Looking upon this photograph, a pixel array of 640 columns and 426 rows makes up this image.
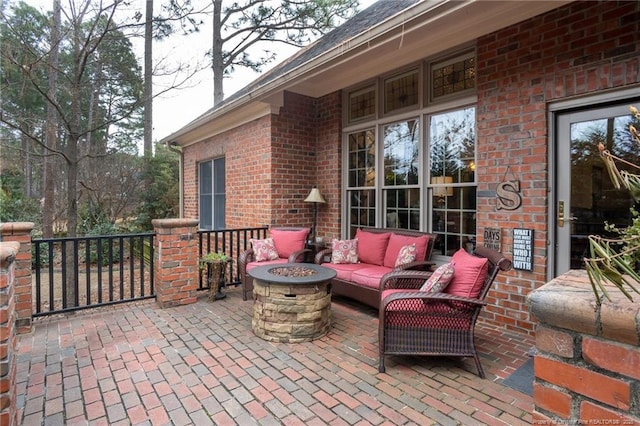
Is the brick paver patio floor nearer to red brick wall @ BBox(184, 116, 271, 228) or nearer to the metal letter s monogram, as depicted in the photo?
the metal letter s monogram

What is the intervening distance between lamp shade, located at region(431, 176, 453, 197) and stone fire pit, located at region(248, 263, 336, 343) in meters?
1.87

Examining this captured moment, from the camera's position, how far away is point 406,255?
11.9ft

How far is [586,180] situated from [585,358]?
272cm

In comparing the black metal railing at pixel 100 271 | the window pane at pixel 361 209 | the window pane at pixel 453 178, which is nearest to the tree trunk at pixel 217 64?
the black metal railing at pixel 100 271

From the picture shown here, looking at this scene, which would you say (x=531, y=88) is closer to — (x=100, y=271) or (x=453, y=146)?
(x=453, y=146)

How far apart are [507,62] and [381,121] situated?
173 cm

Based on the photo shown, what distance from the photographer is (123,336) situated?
3.02m

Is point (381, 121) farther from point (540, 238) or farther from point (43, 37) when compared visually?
point (43, 37)

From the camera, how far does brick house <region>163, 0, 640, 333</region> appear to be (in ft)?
9.00

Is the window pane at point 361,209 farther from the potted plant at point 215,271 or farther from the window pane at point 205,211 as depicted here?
the window pane at point 205,211

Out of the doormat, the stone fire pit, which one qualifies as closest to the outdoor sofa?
the stone fire pit

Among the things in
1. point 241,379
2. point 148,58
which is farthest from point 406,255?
point 148,58

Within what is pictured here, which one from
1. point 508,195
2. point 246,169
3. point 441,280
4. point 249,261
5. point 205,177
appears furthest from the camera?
point 205,177

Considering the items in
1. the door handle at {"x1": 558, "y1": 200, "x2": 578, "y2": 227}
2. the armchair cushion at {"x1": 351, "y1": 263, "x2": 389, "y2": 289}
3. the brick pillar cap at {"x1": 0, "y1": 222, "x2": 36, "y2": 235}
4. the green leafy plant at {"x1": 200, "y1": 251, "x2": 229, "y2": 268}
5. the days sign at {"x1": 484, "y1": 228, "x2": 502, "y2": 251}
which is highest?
the door handle at {"x1": 558, "y1": 200, "x2": 578, "y2": 227}
